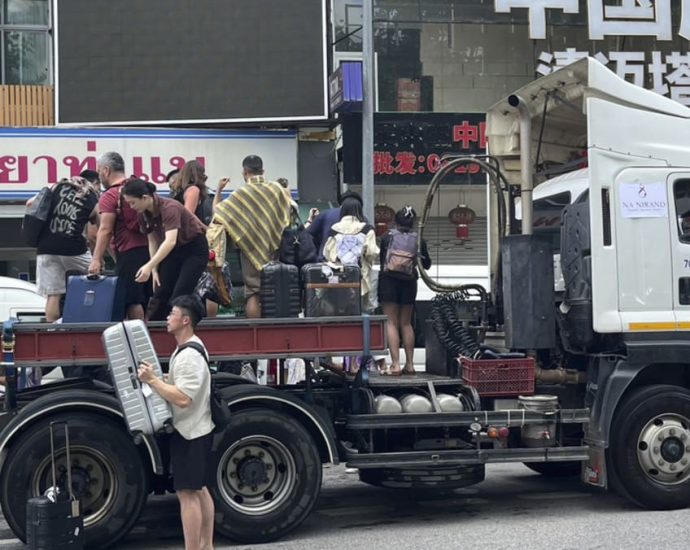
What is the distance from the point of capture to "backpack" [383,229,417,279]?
9.00 meters

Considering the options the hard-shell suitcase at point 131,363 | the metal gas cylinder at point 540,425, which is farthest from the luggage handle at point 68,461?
the metal gas cylinder at point 540,425

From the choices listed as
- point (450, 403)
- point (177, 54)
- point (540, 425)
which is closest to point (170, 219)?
point (450, 403)

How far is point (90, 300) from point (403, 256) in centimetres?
290

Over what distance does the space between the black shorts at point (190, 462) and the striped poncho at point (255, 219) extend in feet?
7.54

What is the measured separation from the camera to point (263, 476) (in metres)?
7.40

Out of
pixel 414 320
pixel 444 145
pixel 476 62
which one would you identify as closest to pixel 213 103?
pixel 444 145

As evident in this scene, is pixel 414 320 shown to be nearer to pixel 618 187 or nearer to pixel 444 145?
pixel 618 187

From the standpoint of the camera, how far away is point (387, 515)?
842 cm

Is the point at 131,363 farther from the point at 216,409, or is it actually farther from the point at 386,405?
the point at 386,405

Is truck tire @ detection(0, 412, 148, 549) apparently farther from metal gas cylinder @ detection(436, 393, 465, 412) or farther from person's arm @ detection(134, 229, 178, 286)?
metal gas cylinder @ detection(436, 393, 465, 412)

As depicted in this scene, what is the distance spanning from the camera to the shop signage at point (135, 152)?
19.3m

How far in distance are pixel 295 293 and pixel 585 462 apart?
2685 millimetres

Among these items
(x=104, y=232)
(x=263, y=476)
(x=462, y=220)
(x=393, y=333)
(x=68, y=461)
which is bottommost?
(x=263, y=476)

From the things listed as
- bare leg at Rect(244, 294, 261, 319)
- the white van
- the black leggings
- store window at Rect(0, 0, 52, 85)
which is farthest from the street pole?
the black leggings
